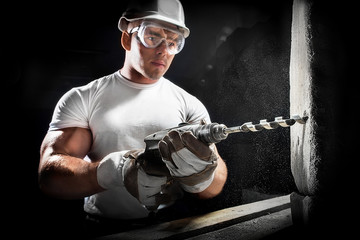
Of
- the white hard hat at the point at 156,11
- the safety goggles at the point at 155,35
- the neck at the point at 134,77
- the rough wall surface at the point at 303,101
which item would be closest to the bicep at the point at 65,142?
the neck at the point at 134,77

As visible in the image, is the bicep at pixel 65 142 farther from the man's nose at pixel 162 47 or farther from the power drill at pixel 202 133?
the man's nose at pixel 162 47

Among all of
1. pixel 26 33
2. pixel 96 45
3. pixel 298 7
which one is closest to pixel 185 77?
pixel 96 45

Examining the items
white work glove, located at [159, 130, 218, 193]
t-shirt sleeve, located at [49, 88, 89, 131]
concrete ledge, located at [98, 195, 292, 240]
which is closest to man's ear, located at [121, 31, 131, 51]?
t-shirt sleeve, located at [49, 88, 89, 131]

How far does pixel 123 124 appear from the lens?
1751 mm

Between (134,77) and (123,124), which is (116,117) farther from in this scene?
(134,77)

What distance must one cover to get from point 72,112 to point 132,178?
0.69 metres

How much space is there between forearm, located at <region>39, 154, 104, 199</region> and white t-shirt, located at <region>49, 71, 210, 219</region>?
0.67 feet

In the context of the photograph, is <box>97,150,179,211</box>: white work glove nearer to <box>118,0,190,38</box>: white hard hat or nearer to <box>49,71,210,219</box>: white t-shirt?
<box>49,71,210,219</box>: white t-shirt

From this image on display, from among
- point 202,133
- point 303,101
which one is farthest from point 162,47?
point 303,101

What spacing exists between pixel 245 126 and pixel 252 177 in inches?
68.5

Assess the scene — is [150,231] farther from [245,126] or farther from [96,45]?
[96,45]

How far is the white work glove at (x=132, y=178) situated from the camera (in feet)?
4.58

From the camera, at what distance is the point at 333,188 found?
1.06 meters

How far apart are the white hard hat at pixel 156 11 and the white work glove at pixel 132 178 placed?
Result: 3.23 feet
